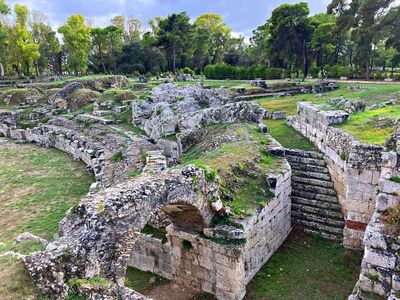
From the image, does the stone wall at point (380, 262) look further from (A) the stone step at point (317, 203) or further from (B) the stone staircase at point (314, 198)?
(A) the stone step at point (317, 203)

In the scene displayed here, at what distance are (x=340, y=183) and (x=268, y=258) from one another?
12.1ft

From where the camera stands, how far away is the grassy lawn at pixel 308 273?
9477mm

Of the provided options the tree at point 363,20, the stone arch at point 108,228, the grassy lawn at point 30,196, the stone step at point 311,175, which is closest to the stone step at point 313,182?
the stone step at point 311,175

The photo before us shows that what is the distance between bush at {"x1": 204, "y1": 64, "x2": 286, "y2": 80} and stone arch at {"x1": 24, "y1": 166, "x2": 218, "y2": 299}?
35.6 meters

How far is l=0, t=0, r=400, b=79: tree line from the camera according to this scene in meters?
32.8

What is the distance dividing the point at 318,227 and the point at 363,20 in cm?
2513

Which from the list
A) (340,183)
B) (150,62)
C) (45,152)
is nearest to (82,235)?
(340,183)

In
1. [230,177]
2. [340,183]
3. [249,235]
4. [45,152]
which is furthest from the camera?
[45,152]

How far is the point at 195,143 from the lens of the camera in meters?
16.2

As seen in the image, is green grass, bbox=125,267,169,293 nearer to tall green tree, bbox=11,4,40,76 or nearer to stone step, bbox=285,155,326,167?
stone step, bbox=285,155,326,167

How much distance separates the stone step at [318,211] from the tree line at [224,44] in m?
22.7

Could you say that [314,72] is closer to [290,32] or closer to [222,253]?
[290,32]

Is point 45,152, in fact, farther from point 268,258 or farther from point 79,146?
point 268,258

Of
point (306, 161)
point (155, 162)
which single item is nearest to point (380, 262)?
point (306, 161)
